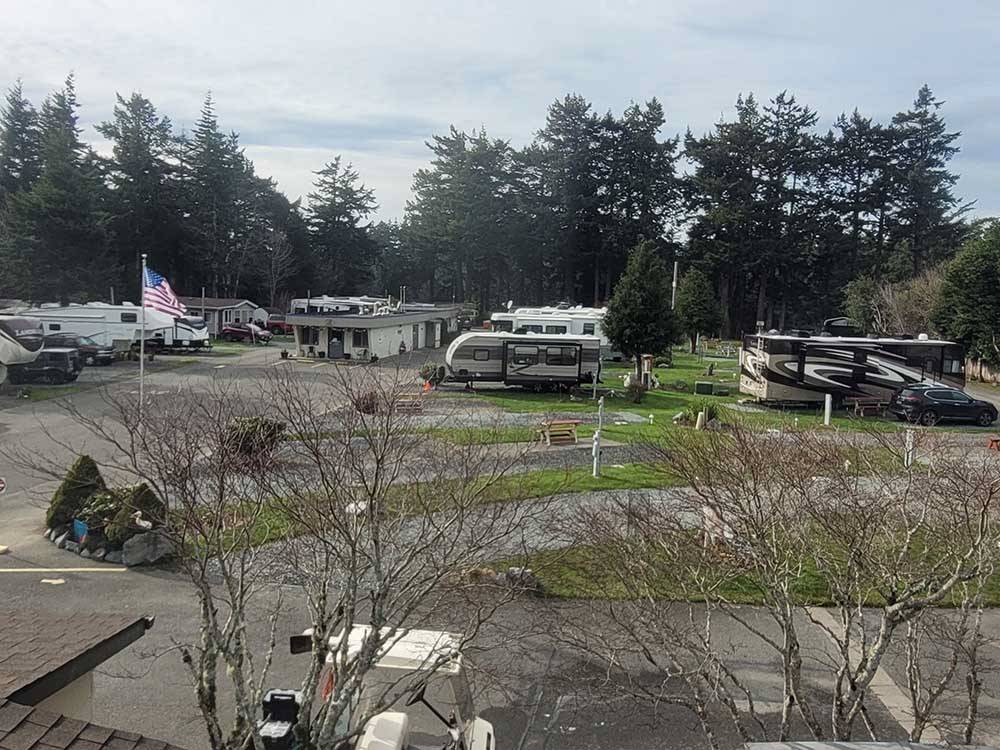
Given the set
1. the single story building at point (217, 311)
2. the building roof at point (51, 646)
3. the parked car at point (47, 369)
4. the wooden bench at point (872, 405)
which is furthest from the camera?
the single story building at point (217, 311)

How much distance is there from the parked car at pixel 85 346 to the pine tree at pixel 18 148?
3247 centimetres

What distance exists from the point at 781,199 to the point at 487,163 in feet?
77.8

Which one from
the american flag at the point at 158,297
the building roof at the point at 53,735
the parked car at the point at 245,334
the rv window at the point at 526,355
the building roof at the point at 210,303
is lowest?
the parked car at the point at 245,334

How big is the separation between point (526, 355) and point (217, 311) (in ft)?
105

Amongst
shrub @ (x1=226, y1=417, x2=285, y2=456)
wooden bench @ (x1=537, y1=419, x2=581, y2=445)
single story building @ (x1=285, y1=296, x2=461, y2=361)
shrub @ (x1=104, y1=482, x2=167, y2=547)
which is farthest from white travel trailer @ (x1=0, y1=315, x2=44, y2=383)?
shrub @ (x1=226, y1=417, x2=285, y2=456)

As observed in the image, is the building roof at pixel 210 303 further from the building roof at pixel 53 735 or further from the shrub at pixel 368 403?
the building roof at pixel 53 735

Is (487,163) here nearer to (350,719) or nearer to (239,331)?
(239,331)

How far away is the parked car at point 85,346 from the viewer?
33.8 m

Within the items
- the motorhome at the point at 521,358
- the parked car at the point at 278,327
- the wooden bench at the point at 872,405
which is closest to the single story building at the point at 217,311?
the parked car at the point at 278,327

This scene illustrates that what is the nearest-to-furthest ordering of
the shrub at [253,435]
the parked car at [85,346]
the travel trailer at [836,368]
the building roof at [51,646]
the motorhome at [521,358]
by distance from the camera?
the building roof at [51,646]
the shrub at [253,435]
the travel trailer at [836,368]
the motorhome at [521,358]
the parked car at [85,346]

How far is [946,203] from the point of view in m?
60.9

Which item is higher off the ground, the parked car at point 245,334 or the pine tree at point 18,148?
the pine tree at point 18,148

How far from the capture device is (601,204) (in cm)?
6462

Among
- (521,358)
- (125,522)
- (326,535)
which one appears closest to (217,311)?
(521,358)
